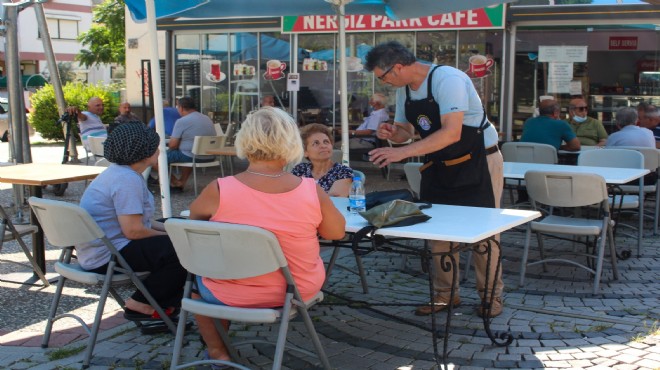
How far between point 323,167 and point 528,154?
3203 millimetres

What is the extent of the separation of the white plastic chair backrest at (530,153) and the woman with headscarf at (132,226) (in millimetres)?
4325

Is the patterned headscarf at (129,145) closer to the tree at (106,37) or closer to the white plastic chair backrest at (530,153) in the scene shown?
the white plastic chair backrest at (530,153)

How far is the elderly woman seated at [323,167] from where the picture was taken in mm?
4867

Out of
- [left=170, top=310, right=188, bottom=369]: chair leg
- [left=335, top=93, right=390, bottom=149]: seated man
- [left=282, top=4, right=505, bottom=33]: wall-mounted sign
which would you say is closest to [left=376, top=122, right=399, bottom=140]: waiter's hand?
[left=170, top=310, right=188, bottom=369]: chair leg

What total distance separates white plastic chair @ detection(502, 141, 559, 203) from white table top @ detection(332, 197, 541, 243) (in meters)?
3.27

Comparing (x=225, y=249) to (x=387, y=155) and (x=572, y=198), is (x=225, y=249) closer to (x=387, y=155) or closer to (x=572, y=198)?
(x=387, y=155)

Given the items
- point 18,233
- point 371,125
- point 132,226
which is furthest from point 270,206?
point 371,125

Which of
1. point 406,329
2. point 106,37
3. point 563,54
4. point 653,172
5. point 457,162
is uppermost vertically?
point 106,37

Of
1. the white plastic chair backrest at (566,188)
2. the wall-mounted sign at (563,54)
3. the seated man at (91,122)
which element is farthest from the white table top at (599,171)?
the seated man at (91,122)

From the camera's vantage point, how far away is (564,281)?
5.78 meters

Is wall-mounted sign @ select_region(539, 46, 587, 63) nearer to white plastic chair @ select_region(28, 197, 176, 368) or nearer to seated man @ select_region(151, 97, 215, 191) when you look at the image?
seated man @ select_region(151, 97, 215, 191)

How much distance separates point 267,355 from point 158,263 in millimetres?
779

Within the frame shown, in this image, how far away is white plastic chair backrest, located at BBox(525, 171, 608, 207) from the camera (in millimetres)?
5312

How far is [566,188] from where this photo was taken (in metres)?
5.45
